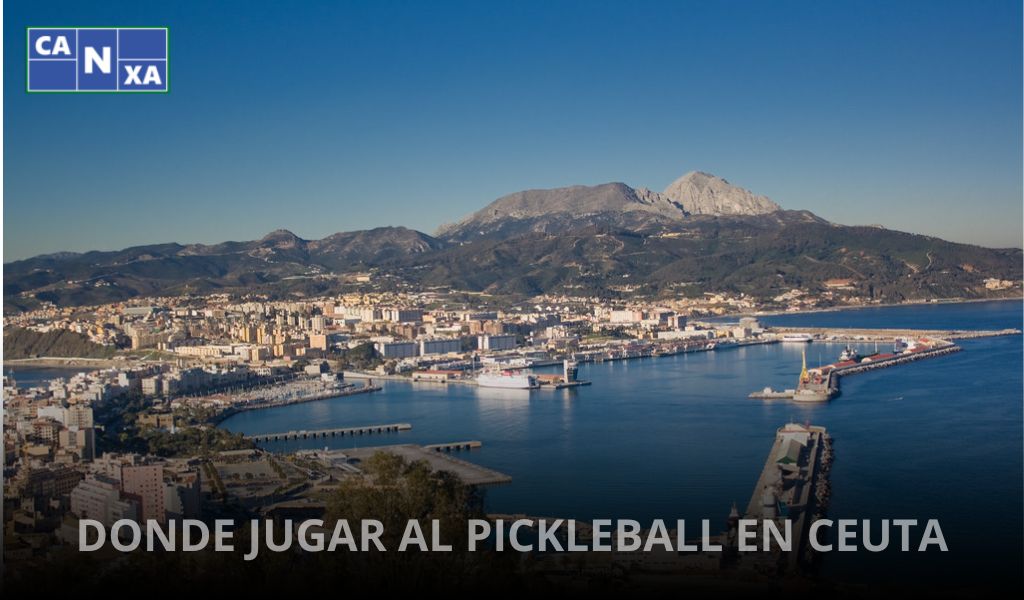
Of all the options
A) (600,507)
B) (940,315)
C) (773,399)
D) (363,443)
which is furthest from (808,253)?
(600,507)

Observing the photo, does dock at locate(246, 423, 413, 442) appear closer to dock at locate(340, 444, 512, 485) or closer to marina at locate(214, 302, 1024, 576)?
marina at locate(214, 302, 1024, 576)

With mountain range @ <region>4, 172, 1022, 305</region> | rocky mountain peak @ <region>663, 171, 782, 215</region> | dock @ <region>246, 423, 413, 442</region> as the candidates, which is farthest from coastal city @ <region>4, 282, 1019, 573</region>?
rocky mountain peak @ <region>663, 171, 782, 215</region>

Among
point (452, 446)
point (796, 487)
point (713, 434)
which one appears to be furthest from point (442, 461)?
→ point (796, 487)

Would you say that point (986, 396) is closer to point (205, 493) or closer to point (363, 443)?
point (363, 443)

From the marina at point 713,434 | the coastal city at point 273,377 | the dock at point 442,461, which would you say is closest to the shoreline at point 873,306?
the coastal city at point 273,377

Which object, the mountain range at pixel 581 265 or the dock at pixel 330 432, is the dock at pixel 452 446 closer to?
the dock at pixel 330 432

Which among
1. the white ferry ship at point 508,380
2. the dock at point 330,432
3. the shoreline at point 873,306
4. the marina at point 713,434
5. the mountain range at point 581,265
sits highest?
the mountain range at point 581,265

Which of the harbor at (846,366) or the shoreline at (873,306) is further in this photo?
the shoreline at (873,306)
